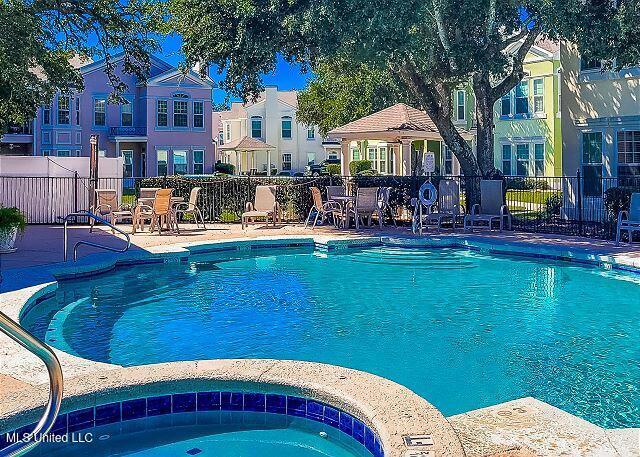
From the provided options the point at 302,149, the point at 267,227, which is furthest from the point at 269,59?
the point at 302,149

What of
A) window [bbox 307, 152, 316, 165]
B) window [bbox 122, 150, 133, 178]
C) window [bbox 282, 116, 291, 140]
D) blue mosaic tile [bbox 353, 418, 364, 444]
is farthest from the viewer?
window [bbox 307, 152, 316, 165]

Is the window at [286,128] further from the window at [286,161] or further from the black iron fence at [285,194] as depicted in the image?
the black iron fence at [285,194]

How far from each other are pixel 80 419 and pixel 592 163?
53.8ft

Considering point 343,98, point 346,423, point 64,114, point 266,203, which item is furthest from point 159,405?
point 64,114

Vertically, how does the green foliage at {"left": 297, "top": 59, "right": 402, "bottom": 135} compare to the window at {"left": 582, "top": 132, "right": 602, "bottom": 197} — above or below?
above

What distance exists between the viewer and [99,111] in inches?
1491

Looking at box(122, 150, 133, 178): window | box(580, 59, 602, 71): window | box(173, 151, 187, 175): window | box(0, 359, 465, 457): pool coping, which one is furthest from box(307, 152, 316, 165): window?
box(0, 359, 465, 457): pool coping

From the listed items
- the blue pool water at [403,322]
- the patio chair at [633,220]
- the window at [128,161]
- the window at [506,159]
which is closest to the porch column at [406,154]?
the window at [506,159]

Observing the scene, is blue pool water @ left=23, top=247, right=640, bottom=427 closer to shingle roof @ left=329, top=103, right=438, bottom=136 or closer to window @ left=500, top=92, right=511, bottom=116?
shingle roof @ left=329, top=103, right=438, bottom=136

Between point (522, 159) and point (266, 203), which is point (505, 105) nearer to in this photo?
point (522, 159)

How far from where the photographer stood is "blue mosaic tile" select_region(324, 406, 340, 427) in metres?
4.49

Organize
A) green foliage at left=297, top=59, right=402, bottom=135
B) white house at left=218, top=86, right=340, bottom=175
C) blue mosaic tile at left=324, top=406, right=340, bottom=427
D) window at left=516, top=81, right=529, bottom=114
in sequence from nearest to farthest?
1. blue mosaic tile at left=324, top=406, right=340, bottom=427
2. window at left=516, top=81, right=529, bottom=114
3. green foliage at left=297, top=59, right=402, bottom=135
4. white house at left=218, top=86, right=340, bottom=175

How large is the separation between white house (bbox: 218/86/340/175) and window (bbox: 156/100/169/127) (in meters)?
15.9

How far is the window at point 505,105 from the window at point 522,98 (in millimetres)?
423
